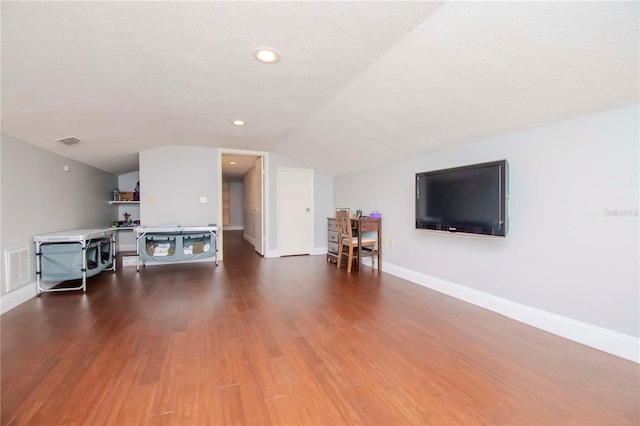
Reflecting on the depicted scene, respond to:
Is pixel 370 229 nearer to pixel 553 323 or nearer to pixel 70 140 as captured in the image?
pixel 553 323

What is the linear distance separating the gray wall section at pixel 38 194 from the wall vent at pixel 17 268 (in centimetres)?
5

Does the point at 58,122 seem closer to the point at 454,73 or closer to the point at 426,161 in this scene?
the point at 454,73

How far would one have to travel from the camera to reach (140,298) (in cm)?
308

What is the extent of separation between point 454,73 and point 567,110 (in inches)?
35.7

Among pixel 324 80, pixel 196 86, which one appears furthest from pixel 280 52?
pixel 196 86

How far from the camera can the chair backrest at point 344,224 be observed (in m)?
4.35

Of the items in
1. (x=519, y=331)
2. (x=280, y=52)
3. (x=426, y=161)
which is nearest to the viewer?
(x=280, y=52)

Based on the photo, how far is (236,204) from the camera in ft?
37.3

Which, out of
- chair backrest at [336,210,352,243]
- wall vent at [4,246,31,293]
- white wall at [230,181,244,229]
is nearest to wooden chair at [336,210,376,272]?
chair backrest at [336,210,352,243]

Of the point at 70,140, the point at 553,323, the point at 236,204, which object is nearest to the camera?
the point at 553,323

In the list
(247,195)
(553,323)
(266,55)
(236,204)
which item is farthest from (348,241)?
(236,204)

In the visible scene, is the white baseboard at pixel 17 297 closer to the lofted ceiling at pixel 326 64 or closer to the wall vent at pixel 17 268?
the wall vent at pixel 17 268

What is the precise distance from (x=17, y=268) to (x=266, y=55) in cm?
334

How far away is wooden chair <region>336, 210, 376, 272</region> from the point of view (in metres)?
4.37
